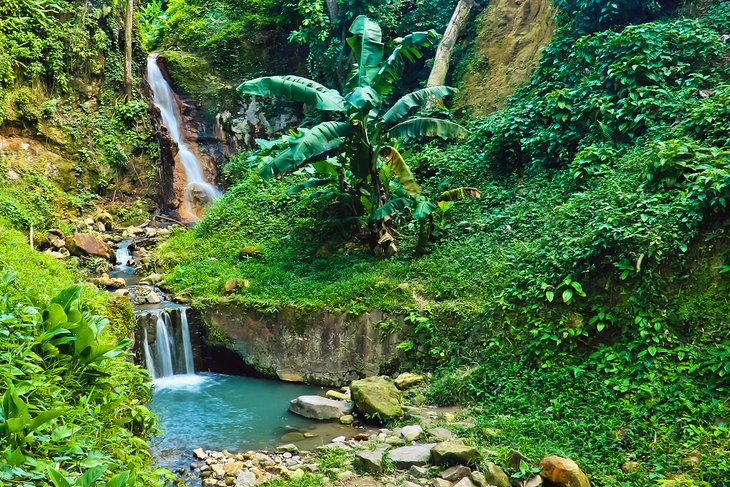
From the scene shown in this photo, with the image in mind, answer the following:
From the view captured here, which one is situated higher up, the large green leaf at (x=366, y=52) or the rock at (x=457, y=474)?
the large green leaf at (x=366, y=52)

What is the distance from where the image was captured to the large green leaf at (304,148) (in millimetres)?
8945

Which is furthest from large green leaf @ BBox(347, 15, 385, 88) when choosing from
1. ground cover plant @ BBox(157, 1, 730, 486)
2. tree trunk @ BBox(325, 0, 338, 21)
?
tree trunk @ BBox(325, 0, 338, 21)

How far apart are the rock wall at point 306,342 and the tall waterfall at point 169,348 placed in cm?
47

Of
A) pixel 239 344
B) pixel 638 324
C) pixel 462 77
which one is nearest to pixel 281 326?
pixel 239 344

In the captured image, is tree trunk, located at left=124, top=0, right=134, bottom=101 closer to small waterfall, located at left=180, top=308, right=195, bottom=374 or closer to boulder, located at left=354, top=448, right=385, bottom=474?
small waterfall, located at left=180, top=308, right=195, bottom=374

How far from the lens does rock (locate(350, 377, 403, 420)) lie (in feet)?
23.1

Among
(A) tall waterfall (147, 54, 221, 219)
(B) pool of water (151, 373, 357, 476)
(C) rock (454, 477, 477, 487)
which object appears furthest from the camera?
(A) tall waterfall (147, 54, 221, 219)

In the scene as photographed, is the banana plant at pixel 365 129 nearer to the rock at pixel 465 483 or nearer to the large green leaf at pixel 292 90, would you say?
the large green leaf at pixel 292 90

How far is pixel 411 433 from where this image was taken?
633 cm

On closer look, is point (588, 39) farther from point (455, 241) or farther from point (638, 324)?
point (638, 324)

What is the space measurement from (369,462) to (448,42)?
13.3 m

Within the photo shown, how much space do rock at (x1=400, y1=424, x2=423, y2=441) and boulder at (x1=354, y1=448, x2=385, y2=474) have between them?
58cm

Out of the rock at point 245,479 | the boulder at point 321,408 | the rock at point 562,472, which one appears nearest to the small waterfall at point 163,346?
the boulder at point 321,408

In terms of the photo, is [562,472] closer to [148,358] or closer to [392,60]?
[148,358]
